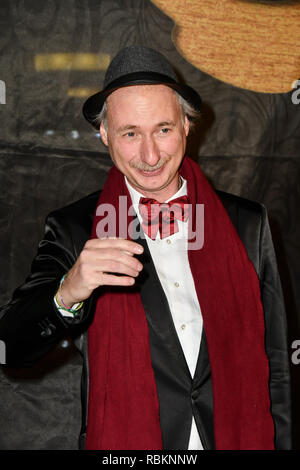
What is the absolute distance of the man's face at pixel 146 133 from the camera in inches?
55.7

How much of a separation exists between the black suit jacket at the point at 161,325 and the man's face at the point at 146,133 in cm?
20

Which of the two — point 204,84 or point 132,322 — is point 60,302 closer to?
point 132,322

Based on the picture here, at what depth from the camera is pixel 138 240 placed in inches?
58.4

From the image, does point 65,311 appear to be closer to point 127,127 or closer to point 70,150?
point 127,127

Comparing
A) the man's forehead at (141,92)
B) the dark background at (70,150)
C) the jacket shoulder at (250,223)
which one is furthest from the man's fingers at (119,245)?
the dark background at (70,150)

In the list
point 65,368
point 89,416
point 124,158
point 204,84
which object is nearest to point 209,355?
point 89,416

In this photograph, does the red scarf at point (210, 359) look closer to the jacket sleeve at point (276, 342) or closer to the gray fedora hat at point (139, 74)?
the jacket sleeve at point (276, 342)

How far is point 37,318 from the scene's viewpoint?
1251 mm

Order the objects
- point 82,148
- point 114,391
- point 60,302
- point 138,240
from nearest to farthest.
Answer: point 60,302
point 114,391
point 138,240
point 82,148

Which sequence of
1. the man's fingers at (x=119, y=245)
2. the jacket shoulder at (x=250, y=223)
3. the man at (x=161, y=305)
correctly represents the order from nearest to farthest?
the man's fingers at (x=119, y=245), the man at (x=161, y=305), the jacket shoulder at (x=250, y=223)

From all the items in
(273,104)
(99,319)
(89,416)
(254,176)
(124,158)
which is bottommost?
(89,416)

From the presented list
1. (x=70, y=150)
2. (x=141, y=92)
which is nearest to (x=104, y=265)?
(x=141, y=92)

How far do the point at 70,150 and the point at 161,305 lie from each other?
3.75ft

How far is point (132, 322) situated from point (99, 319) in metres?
0.10
